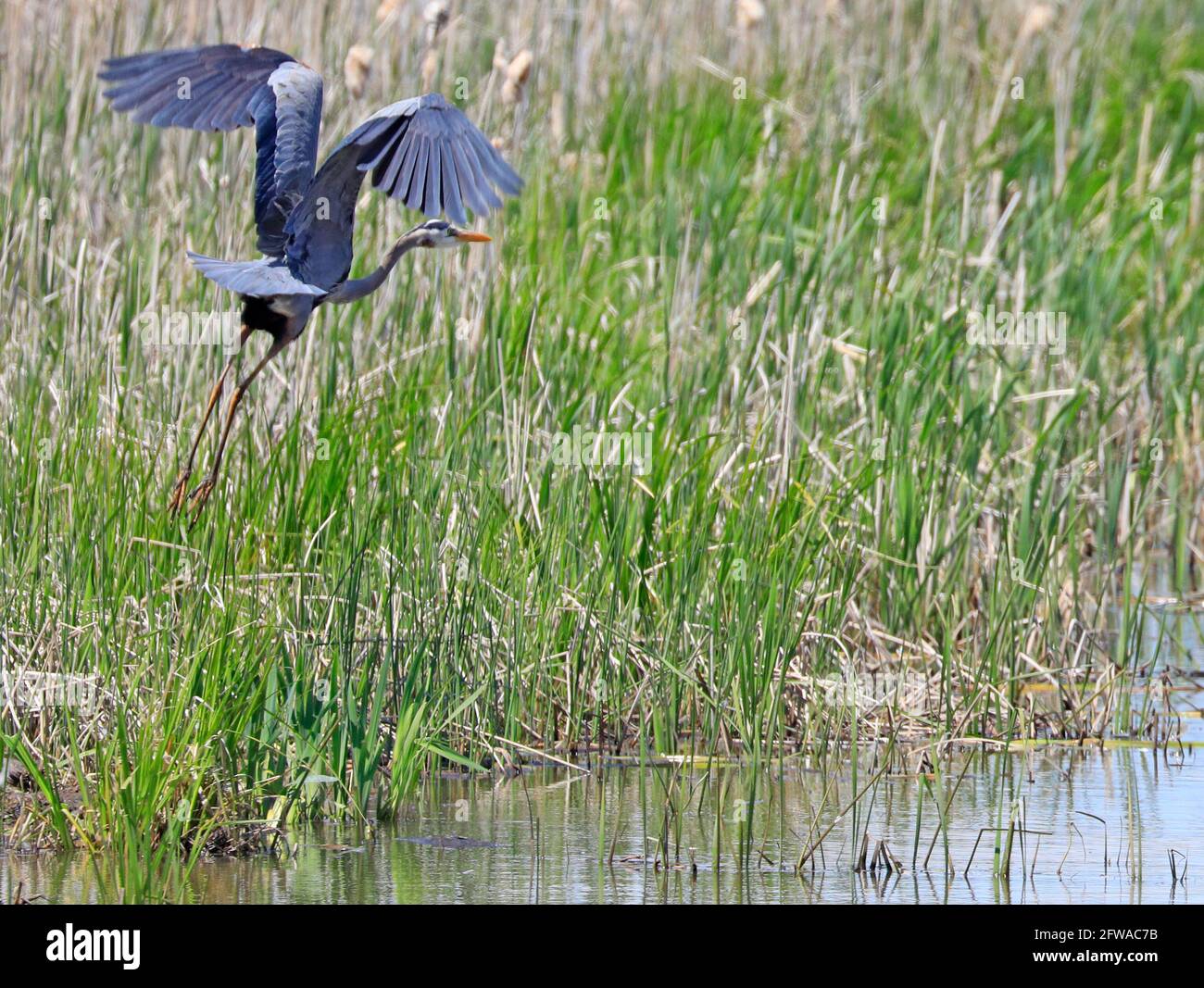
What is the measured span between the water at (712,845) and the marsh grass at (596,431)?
10cm

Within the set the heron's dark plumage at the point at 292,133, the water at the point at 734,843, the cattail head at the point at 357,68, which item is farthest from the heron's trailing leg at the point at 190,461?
the cattail head at the point at 357,68

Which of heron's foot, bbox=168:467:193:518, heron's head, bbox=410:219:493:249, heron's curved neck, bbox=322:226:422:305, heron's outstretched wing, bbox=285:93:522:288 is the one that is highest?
heron's outstretched wing, bbox=285:93:522:288

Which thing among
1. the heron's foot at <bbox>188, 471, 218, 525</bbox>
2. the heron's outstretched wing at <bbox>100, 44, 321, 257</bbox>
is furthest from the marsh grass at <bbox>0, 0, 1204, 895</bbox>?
the heron's outstretched wing at <bbox>100, 44, 321, 257</bbox>

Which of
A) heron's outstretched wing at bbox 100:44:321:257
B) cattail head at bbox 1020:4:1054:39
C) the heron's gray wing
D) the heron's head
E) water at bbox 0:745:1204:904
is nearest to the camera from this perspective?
water at bbox 0:745:1204:904

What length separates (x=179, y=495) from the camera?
4.15 m

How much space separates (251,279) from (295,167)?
0.33m

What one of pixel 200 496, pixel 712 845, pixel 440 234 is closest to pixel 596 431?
pixel 440 234

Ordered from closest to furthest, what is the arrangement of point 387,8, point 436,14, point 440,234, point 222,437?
point 222,437 < point 440,234 < point 436,14 < point 387,8

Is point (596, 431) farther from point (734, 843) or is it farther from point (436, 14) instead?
point (734, 843)

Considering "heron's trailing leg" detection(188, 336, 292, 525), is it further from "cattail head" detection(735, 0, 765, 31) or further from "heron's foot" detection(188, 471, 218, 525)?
"cattail head" detection(735, 0, 765, 31)

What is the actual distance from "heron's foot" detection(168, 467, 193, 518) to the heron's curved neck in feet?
1.56

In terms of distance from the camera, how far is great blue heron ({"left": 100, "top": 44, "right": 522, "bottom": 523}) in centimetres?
396

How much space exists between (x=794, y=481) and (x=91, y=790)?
2.03m

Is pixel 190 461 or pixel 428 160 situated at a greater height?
pixel 428 160
